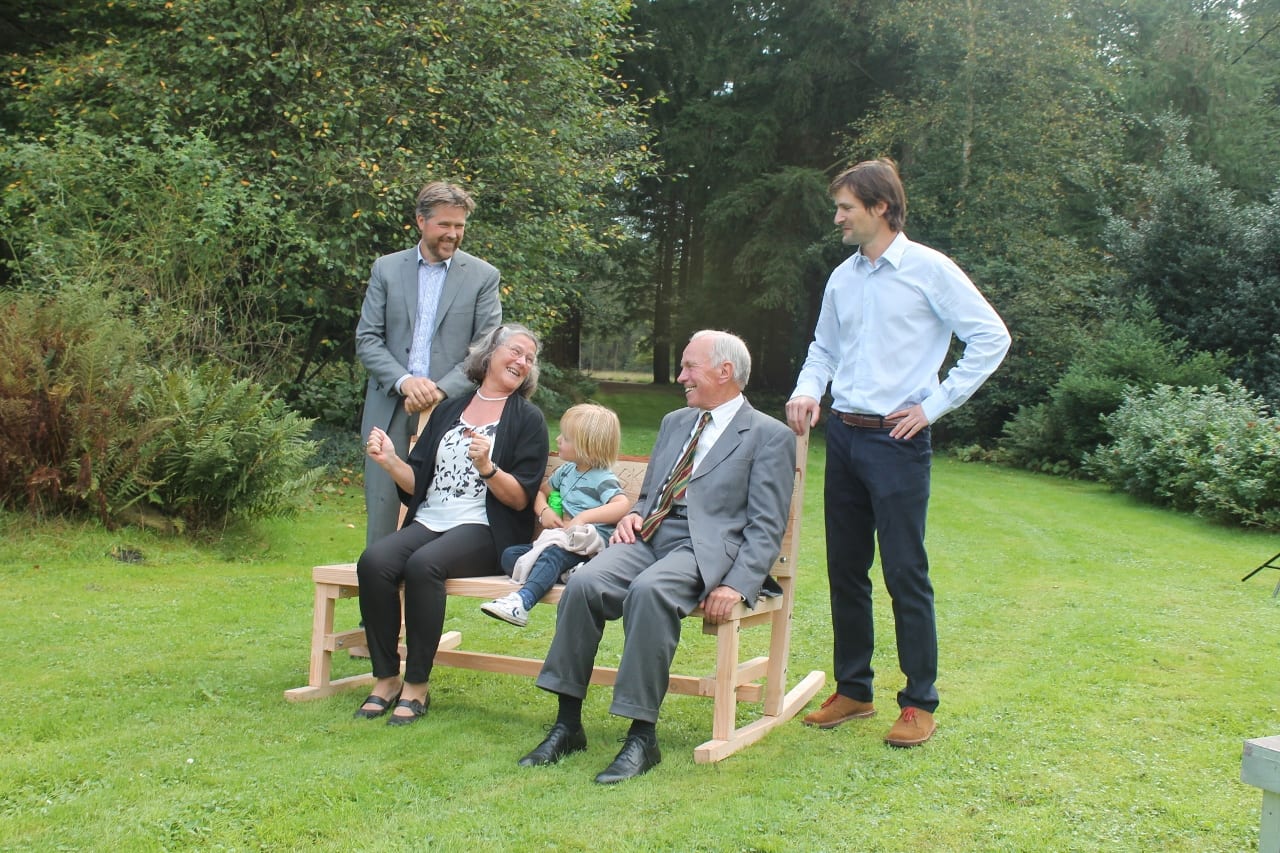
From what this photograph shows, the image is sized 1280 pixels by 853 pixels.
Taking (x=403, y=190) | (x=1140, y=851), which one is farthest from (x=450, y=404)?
(x=403, y=190)

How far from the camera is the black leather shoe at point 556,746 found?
12.5 ft

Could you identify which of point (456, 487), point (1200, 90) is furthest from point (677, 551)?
point (1200, 90)

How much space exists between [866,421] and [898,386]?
0.16 meters

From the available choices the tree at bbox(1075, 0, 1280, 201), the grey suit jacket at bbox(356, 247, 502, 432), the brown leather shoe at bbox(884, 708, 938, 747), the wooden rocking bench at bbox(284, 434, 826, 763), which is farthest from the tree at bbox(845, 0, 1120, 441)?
the brown leather shoe at bbox(884, 708, 938, 747)

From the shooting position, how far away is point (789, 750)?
4062 mm

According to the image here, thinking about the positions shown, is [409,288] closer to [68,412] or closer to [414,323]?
[414,323]

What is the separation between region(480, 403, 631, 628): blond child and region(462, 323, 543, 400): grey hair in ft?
0.78

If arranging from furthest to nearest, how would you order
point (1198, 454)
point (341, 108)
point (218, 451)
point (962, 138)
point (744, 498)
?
1. point (962, 138)
2. point (1198, 454)
3. point (341, 108)
4. point (218, 451)
5. point (744, 498)

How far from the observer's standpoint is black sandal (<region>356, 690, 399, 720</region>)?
4.39 meters

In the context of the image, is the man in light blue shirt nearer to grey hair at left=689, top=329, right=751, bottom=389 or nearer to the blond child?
grey hair at left=689, top=329, right=751, bottom=389

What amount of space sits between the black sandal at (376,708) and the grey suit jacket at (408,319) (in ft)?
3.75

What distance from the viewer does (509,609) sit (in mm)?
4121

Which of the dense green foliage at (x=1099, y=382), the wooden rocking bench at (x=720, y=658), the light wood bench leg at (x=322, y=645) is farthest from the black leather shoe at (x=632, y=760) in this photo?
the dense green foliage at (x=1099, y=382)

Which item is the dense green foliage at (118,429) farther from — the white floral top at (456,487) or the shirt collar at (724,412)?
the shirt collar at (724,412)
